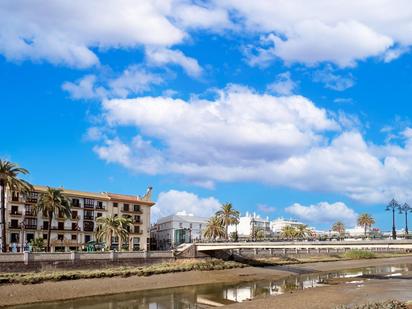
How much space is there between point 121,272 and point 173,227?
83.0 meters

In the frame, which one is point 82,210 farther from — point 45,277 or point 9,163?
point 45,277

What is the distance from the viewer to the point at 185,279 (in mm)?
74625

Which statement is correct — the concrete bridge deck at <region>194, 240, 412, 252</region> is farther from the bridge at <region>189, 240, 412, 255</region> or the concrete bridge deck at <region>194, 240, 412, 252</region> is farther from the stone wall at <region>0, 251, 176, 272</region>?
the stone wall at <region>0, 251, 176, 272</region>

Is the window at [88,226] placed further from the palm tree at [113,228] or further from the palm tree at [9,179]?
the palm tree at [9,179]

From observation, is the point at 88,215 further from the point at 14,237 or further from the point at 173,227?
the point at 173,227

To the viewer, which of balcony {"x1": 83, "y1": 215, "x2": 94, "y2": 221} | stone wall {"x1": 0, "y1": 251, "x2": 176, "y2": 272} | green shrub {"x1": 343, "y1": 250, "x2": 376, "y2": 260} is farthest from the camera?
green shrub {"x1": 343, "y1": 250, "x2": 376, "y2": 260}

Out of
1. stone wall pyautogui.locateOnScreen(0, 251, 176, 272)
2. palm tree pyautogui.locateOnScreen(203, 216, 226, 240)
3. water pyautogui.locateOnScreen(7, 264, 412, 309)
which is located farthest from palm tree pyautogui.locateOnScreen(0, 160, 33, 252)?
palm tree pyautogui.locateOnScreen(203, 216, 226, 240)

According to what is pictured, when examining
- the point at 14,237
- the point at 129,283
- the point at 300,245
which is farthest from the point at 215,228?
the point at 129,283

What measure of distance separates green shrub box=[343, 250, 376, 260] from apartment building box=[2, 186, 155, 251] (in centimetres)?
4825

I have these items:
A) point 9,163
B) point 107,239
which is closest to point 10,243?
point 107,239

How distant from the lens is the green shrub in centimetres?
11925

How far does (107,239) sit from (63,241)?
12.8 metres

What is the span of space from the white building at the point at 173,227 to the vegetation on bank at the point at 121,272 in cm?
5298

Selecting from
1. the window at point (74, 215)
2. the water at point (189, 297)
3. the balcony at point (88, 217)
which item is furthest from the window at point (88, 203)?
the water at point (189, 297)
